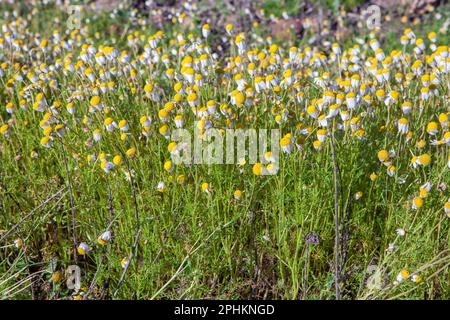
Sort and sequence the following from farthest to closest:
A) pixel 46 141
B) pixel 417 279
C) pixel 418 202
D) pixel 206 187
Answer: pixel 46 141 < pixel 206 187 < pixel 418 202 < pixel 417 279

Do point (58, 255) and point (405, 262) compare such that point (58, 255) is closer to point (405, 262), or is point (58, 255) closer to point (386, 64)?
point (405, 262)

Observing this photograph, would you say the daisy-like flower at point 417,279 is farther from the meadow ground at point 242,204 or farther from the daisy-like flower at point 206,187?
the daisy-like flower at point 206,187

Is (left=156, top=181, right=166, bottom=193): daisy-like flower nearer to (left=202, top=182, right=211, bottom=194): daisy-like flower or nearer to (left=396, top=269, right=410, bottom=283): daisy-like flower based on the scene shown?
(left=202, top=182, right=211, bottom=194): daisy-like flower

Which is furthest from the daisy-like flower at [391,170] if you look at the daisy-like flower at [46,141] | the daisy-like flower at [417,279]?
the daisy-like flower at [46,141]

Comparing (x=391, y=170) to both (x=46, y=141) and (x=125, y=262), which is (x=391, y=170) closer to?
(x=125, y=262)

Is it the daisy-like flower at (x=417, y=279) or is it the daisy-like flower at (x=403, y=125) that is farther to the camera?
the daisy-like flower at (x=403, y=125)

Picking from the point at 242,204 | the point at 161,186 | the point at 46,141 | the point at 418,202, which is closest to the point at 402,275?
the point at 418,202

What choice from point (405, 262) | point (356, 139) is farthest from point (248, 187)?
point (405, 262)

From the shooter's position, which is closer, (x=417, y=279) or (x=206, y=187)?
(x=417, y=279)

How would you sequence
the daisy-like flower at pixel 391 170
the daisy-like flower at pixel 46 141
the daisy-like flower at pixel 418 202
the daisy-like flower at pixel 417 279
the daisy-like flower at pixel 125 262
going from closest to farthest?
the daisy-like flower at pixel 417 279 → the daisy-like flower at pixel 418 202 → the daisy-like flower at pixel 125 262 → the daisy-like flower at pixel 391 170 → the daisy-like flower at pixel 46 141

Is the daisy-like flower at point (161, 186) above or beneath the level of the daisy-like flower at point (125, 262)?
above

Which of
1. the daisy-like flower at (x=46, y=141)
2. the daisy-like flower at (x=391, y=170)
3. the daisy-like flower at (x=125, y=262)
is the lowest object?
the daisy-like flower at (x=125, y=262)
